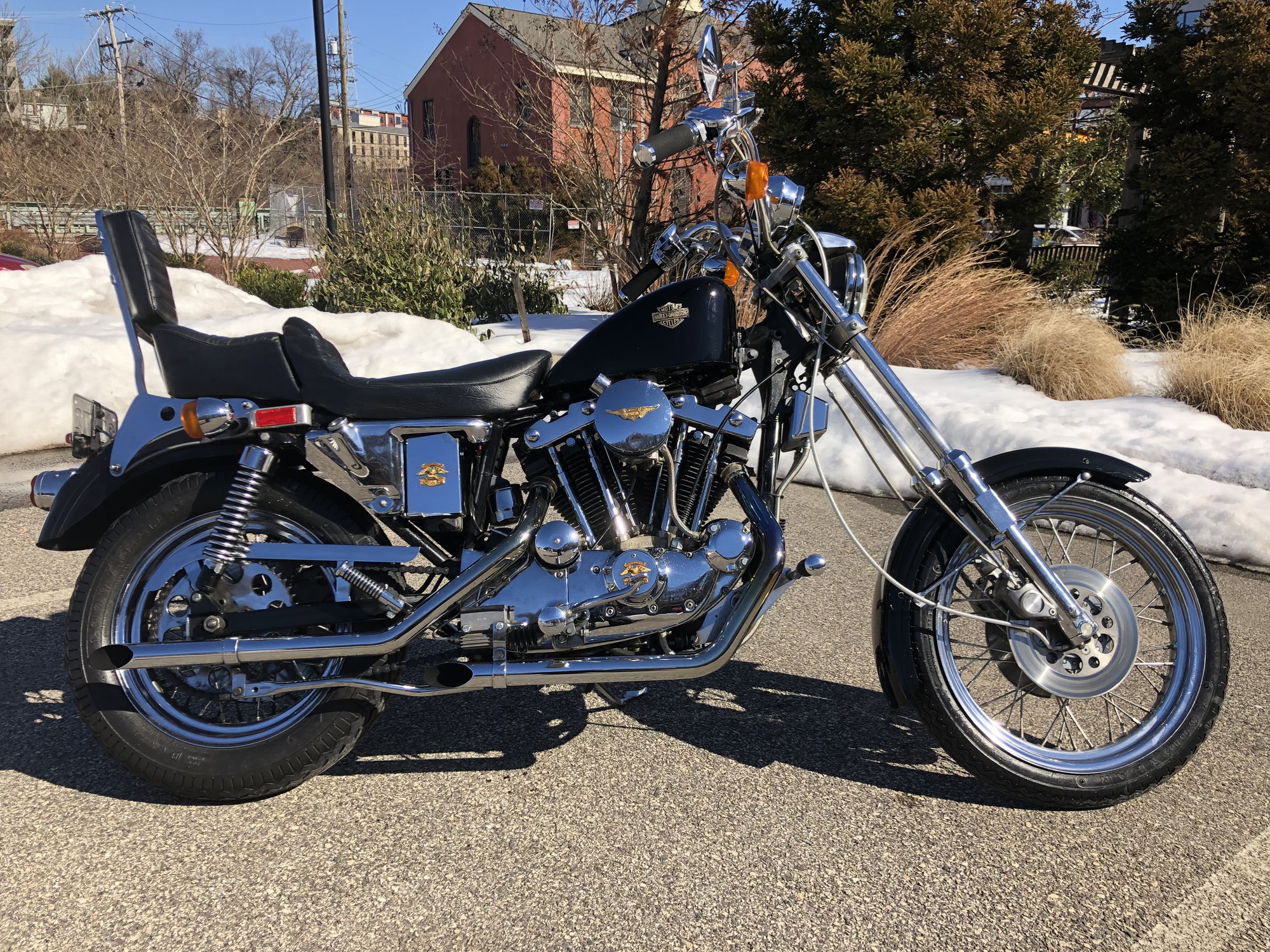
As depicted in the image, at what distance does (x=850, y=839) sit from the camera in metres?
2.45

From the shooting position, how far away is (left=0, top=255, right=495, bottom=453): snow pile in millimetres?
6332

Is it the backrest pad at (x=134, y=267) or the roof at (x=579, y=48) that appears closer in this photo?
the backrest pad at (x=134, y=267)

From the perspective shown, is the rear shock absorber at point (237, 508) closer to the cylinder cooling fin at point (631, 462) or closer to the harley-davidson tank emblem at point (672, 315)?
the cylinder cooling fin at point (631, 462)

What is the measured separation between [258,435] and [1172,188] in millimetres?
9493

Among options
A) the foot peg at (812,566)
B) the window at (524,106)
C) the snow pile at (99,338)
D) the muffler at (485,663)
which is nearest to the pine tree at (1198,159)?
the snow pile at (99,338)

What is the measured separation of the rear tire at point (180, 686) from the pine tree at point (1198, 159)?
8101mm

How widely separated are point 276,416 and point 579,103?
996 cm

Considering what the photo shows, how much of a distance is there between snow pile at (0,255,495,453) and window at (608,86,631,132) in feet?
15.5

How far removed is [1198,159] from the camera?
902 cm

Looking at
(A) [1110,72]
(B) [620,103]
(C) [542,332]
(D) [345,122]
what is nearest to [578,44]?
(B) [620,103]

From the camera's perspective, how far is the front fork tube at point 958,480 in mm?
2537

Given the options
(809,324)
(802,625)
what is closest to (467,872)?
(809,324)

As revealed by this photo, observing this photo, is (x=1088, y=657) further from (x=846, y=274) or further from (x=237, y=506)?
(x=237, y=506)

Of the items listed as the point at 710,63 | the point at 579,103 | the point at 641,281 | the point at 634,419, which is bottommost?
the point at 634,419
